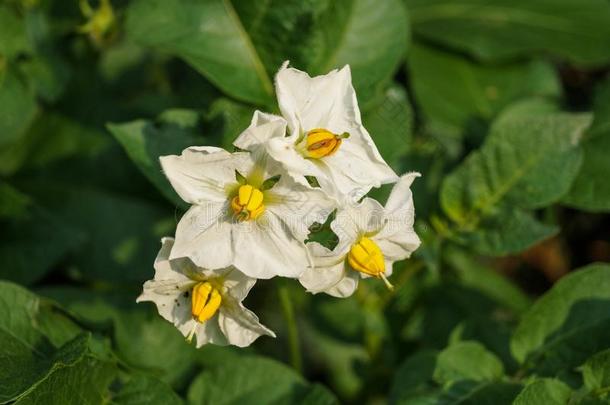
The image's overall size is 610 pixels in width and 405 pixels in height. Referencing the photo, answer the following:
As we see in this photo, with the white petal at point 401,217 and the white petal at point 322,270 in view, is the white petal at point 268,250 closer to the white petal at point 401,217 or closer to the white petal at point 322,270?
the white petal at point 322,270

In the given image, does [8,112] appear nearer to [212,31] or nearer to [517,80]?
[212,31]

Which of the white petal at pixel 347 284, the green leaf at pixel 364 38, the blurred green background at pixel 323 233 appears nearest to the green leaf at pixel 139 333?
the blurred green background at pixel 323 233

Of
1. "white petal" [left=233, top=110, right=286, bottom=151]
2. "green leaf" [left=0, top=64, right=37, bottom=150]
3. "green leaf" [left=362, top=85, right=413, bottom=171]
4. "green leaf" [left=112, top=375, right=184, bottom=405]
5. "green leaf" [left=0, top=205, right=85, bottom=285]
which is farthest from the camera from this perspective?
"green leaf" [left=0, top=205, right=85, bottom=285]

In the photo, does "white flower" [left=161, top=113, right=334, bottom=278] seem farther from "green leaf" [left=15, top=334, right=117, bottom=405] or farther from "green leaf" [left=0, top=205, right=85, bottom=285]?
"green leaf" [left=0, top=205, right=85, bottom=285]

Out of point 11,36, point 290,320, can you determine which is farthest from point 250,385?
point 11,36

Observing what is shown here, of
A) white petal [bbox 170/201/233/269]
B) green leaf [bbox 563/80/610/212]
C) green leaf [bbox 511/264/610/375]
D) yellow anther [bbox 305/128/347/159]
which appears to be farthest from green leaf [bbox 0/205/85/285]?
green leaf [bbox 563/80/610/212]

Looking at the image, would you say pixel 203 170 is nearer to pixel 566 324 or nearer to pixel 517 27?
pixel 566 324

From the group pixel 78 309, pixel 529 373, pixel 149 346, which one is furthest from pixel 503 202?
pixel 78 309
